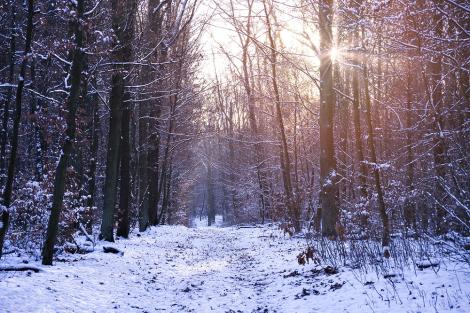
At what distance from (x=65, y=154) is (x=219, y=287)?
4.78 m

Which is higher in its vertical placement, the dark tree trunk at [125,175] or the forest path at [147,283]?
the dark tree trunk at [125,175]

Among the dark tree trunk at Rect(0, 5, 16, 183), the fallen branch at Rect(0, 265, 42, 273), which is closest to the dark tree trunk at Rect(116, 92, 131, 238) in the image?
the dark tree trunk at Rect(0, 5, 16, 183)

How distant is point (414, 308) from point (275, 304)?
282cm

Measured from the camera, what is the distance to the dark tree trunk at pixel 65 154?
31.0 ft

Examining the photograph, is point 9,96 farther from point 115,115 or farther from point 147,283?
point 147,283

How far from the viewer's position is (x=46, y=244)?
30.9ft

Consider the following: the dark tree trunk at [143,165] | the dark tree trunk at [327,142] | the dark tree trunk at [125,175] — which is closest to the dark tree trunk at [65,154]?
the dark tree trunk at [125,175]

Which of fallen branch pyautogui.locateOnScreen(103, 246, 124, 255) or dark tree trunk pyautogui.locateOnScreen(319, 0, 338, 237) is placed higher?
dark tree trunk pyautogui.locateOnScreen(319, 0, 338, 237)

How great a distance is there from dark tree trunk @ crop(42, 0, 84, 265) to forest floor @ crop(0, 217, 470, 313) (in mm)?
573

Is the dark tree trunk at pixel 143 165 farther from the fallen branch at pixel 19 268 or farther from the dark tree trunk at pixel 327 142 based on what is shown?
the fallen branch at pixel 19 268

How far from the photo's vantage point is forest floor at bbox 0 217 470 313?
604 cm

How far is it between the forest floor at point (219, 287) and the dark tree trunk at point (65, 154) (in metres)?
0.57

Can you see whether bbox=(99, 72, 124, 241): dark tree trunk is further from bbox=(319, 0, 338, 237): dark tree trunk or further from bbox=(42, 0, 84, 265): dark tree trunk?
bbox=(319, 0, 338, 237): dark tree trunk

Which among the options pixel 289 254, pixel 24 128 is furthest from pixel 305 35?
pixel 24 128
